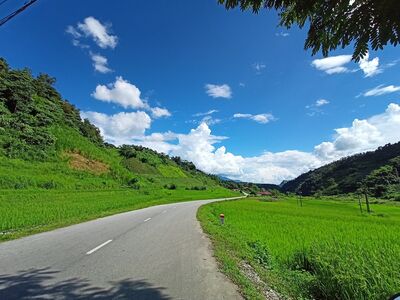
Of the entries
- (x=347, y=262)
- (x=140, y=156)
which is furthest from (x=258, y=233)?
(x=140, y=156)

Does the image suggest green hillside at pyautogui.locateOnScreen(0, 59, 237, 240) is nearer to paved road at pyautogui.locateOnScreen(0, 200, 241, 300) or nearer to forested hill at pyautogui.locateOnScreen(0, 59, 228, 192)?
forested hill at pyautogui.locateOnScreen(0, 59, 228, 192)

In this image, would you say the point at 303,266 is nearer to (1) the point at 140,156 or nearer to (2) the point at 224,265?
(2) the point at 224,265

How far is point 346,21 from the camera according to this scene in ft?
9.01

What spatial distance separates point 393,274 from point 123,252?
681cm

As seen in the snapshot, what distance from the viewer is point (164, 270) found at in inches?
291

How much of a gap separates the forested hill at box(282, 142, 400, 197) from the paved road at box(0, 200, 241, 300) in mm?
99314

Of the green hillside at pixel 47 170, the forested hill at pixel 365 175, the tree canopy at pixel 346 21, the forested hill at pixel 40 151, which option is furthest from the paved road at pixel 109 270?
the forested hill at pixel 365 175

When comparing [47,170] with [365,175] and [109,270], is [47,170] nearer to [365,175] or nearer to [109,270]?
[109,270]

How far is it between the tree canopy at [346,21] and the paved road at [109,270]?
457 centimetres

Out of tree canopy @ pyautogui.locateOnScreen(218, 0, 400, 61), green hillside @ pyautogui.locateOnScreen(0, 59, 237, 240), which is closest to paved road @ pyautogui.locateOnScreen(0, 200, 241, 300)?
tree canopy @ pyautogui.locateOnScreen(218, 0, 400, 61)

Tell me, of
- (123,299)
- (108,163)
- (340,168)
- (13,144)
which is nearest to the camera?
(123,299)

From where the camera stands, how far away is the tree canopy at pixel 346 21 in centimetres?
249

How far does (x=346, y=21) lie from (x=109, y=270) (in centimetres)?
675

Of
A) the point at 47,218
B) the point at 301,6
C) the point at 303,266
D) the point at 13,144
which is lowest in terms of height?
the point at 303,266
